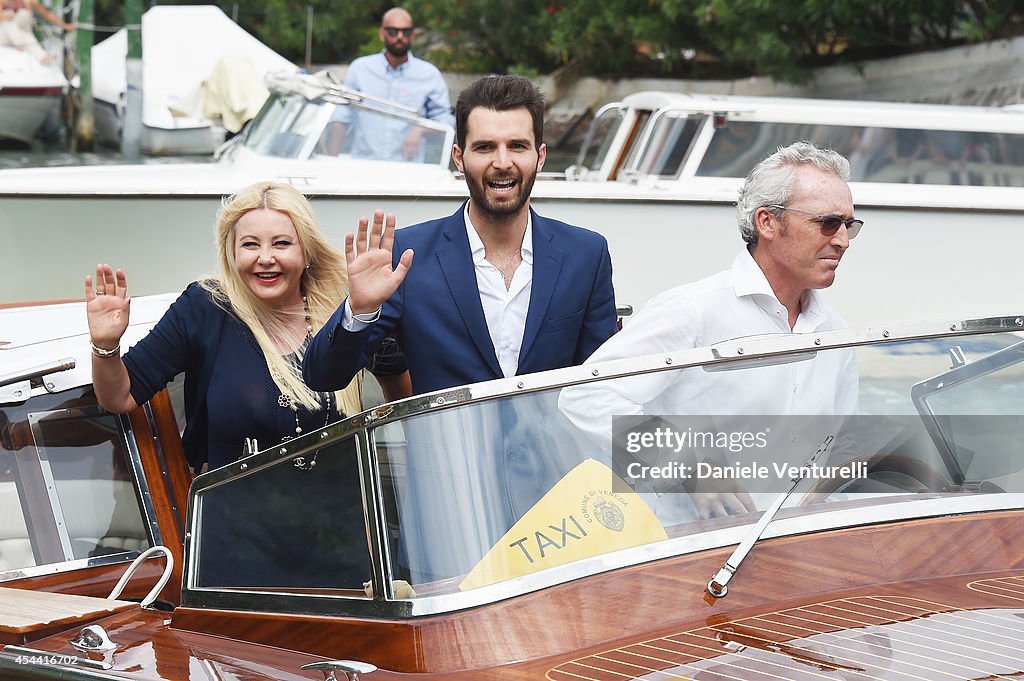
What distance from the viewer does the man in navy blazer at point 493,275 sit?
9.76 ft

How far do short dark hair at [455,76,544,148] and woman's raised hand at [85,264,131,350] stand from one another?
34.8 inches

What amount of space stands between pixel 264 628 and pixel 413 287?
0.90 metres

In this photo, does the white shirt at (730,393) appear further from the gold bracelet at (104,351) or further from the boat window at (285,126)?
the boat window at (285,126)

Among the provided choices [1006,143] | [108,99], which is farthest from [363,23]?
[1006,143]

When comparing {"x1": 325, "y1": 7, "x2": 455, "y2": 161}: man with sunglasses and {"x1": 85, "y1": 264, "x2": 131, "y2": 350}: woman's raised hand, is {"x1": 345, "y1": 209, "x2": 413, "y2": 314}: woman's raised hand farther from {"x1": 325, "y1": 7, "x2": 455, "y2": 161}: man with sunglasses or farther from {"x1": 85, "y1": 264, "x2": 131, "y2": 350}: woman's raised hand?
{"x1": 325, "y1": 7, "x2": 455, "y2": 161}: man with sunglasses

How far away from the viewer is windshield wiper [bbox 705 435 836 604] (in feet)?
7.45

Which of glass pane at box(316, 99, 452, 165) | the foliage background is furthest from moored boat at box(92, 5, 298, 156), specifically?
glass pane at box(316, 99, 452, 165)

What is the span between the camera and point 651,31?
18.9 meters

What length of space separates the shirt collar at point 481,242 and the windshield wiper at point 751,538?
0.96m

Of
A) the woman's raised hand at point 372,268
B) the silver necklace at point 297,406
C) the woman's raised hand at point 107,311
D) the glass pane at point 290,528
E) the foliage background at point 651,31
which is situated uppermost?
the foliage background at point 651,31

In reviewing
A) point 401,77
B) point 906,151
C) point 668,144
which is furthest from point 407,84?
point 906,151

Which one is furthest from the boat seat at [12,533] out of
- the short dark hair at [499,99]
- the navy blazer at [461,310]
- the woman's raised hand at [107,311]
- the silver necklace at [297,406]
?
the short dark hair at [499,99]

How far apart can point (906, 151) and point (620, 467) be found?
523 centimetres

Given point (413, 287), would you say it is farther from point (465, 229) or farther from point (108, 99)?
point (108, 99)
